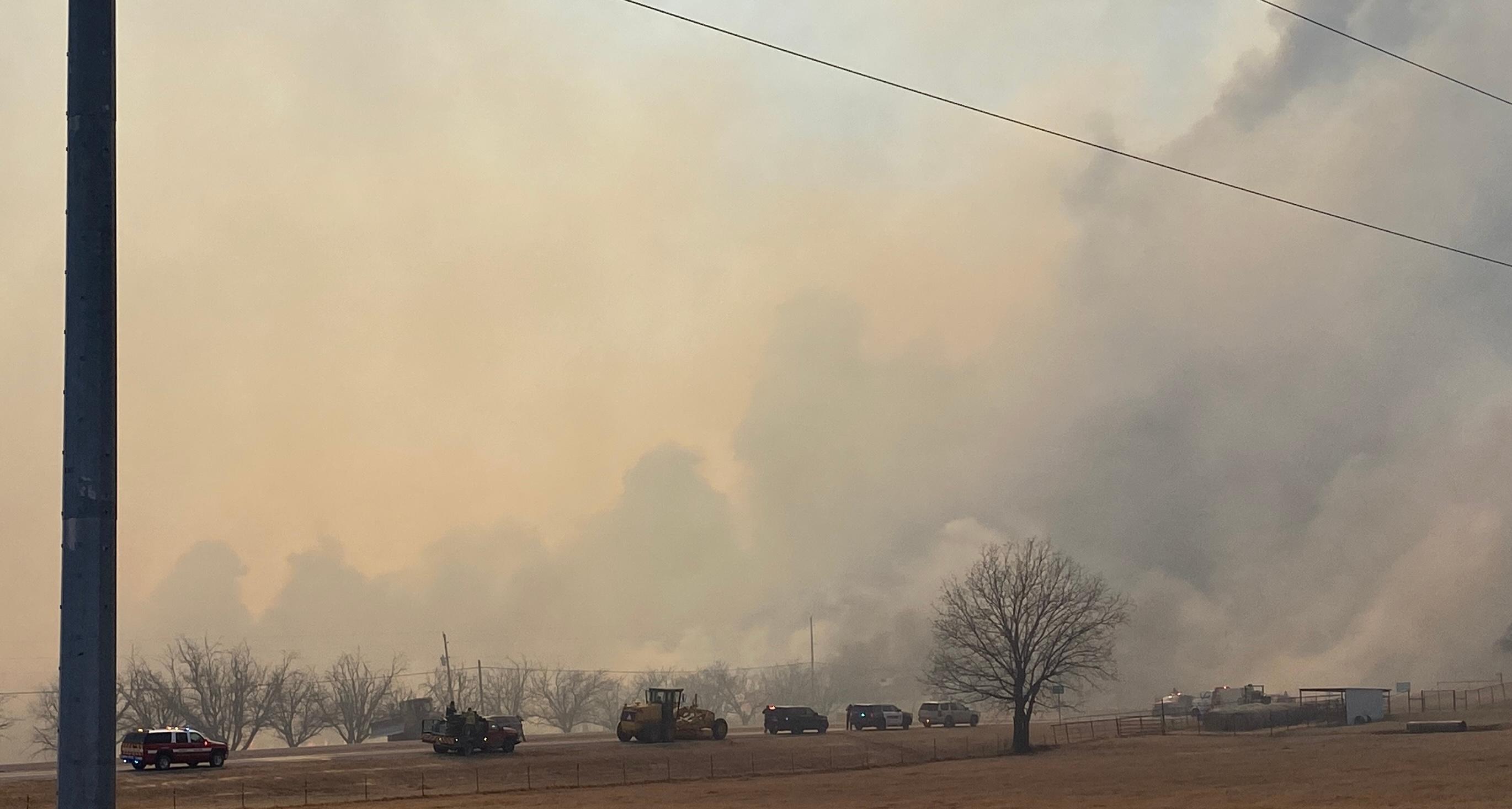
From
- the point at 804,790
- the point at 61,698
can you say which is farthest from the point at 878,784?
the point at 61,698

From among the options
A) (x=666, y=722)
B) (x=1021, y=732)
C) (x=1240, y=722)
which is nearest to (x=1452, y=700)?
(x=1240, y=722)

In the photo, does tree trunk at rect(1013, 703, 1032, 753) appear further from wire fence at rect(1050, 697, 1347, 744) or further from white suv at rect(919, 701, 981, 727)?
white suv at rect(919, 701, 981, 727)

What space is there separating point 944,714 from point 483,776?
56.9m

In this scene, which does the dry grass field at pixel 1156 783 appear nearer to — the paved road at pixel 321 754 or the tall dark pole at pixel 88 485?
the paved road at pixel 321 754

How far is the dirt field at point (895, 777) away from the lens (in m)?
48.6

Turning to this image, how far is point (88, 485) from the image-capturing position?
9961 millimetres

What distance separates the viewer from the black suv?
100 metres

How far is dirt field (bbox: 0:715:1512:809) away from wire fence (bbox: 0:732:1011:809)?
0.14 metres

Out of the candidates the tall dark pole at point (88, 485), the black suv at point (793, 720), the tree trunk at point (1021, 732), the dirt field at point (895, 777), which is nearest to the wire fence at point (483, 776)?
the dirt field at point (895, 777)

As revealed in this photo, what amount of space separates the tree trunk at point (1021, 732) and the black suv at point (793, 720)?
57.1 feet

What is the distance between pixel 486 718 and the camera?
74.4 metres

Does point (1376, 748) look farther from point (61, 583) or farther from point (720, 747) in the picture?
point (61, 583)

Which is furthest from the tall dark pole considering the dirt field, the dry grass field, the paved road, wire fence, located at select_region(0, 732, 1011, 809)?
the paved road

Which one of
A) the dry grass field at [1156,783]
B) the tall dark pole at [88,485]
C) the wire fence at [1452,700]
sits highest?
the tall dark pole at [88,485]
